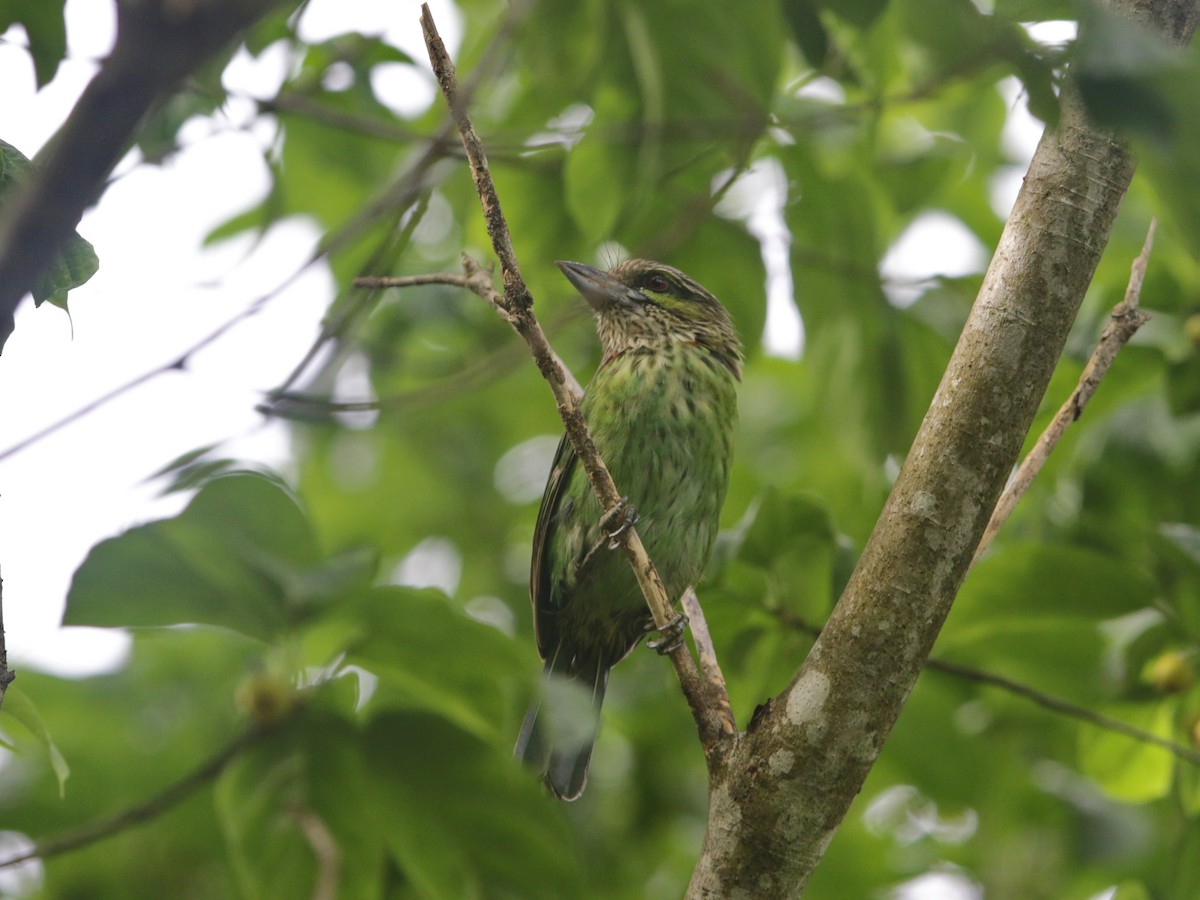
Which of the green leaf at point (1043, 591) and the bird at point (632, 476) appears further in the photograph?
the bird at point (632, 476)

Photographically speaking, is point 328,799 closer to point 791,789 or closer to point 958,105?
point 791,789

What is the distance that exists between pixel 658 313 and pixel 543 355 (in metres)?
1.91

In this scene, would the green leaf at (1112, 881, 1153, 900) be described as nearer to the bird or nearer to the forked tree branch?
the bird

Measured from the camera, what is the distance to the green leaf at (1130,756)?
11.1 feet

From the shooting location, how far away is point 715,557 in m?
3.07

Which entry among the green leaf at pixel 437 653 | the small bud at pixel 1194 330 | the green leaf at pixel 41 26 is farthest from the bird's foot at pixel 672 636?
the small bud at pixel 1194 330

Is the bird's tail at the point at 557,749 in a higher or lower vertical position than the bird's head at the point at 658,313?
lower

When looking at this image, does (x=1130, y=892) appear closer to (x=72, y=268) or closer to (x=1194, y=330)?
(x=1194, y=330)

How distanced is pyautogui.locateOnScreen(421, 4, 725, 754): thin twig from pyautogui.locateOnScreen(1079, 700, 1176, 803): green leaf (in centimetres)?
142

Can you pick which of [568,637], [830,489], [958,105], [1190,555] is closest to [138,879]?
[568,637]

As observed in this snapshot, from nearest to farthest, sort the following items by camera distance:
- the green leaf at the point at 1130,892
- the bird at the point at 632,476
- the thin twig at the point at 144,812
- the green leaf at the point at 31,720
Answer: the green leaf at the point at 31,720, the thin twig at the point at 144,812, the green leaf at the point at 1130,892, the bird at the point at 632,476

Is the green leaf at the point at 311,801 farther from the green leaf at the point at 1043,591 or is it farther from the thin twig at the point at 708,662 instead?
the green leaf at the point at 1043,591

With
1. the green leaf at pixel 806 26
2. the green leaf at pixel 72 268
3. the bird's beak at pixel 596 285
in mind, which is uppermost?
the bird's beak at pixel 596 285

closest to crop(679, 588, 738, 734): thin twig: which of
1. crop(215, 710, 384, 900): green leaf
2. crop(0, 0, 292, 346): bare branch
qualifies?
crop(215, 710, 384, 900): green leaf
